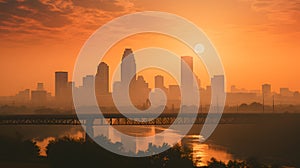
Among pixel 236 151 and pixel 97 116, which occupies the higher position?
pixel 97 116

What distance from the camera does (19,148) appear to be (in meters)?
78.4

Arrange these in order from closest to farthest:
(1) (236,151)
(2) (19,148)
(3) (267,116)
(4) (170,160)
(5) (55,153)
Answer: (4) (170,160) → (5) (55,153) → (2) (19,148) → (1) (236,151) → (3) (267,116)

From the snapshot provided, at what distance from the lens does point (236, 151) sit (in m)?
101

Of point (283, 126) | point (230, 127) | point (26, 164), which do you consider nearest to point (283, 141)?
point (283, 126)

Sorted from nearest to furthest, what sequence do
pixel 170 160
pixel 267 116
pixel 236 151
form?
1. pixel 170 160
2. pixel 236 151
3. pixel 267 116

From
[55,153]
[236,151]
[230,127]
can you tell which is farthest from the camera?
[230,127]

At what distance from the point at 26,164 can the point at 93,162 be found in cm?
1431

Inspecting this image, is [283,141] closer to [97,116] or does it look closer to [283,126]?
[283,126]

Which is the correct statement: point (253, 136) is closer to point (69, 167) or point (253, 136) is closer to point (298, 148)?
point (298, 148)

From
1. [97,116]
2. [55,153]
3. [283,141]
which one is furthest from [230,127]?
[55,153]

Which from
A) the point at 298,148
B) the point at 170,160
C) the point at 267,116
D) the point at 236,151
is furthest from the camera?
the point at 267,116

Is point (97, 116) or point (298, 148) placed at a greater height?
point (97, 116)

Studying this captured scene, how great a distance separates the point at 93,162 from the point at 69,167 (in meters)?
3.43

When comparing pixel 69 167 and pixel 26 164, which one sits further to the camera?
pixel 26 164
